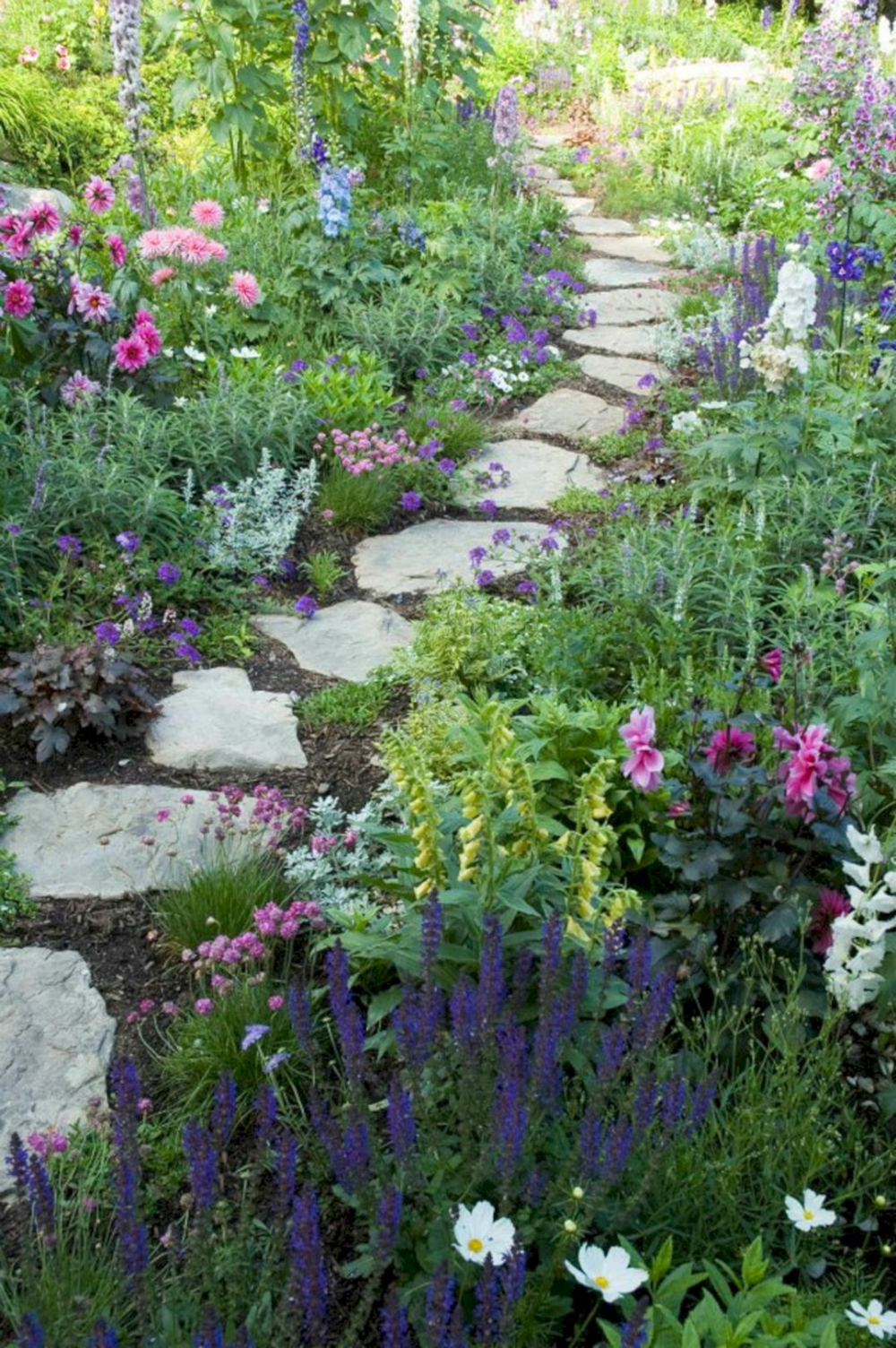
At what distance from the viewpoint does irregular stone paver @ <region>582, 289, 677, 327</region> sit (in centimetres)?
675

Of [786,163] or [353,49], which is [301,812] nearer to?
[353,49]

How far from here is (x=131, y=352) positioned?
4.29 meters

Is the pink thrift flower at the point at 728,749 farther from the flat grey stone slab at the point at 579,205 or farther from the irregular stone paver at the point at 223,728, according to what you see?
the flat grey stone slab at the point at 579,205

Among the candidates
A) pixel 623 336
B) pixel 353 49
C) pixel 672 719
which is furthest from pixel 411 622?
pixel 353 49

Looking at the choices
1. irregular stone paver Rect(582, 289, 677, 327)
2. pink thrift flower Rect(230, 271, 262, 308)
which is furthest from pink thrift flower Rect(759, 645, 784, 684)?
irregular stone paver Rect(582, 289, 677, 327)

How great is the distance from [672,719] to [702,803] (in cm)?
64

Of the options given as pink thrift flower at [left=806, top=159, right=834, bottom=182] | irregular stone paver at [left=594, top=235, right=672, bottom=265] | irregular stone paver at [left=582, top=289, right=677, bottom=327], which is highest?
pink thrift flower at [left=806, top=159, right=834, bottom=182]

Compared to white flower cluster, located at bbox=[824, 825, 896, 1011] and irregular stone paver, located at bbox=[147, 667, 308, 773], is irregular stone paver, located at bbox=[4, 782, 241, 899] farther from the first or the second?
white flower cluster, located at bbox=[824, 825, 896, 1011]

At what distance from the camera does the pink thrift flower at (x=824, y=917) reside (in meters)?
2.31

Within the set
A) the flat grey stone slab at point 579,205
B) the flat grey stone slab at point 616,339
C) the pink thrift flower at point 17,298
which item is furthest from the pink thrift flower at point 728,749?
the flat grey stone slab at point 579,205

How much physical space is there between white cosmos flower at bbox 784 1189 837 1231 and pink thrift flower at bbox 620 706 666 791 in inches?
27.8

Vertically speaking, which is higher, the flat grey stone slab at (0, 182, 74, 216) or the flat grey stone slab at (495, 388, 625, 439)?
the flat grey stone slab at (0, 182, 74, 216)

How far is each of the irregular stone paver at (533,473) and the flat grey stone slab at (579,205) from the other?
13.8 feet

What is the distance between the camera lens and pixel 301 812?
2.86 m
